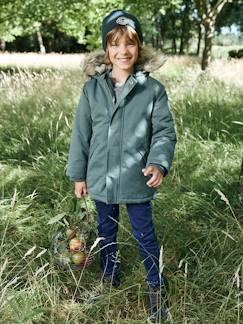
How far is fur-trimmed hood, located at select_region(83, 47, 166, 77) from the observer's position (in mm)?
2428

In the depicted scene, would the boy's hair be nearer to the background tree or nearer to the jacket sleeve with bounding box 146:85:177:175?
the jacket sleeve with bounding box 146:85:177:175

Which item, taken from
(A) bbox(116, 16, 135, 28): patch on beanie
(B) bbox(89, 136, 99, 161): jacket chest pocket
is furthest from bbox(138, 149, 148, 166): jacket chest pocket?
(A) bbox(116, 16, 135, 28): patch on beanie

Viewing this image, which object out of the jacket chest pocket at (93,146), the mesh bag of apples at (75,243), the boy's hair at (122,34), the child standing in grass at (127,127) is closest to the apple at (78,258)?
the mesh bag of apples at (75,243)

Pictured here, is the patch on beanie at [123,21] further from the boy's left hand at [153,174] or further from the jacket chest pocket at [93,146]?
the boy's left hand at [153,174]

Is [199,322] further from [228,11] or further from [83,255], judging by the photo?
[228,11]

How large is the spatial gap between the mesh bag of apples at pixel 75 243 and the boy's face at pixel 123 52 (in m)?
0.89

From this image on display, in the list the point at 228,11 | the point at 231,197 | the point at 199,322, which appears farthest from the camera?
the point at 228,11

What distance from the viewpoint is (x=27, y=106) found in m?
6.54

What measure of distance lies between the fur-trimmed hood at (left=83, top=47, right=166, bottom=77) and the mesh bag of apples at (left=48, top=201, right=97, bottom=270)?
0.83 m

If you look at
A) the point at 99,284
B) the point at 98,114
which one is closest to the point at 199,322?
the point at 99,284

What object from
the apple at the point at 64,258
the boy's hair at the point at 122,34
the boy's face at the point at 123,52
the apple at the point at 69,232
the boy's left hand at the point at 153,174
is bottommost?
the apple at the point at 64,258

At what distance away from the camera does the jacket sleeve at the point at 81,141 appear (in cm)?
251

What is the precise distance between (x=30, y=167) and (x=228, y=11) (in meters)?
30.7

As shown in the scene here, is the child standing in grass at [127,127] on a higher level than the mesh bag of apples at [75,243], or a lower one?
higher
